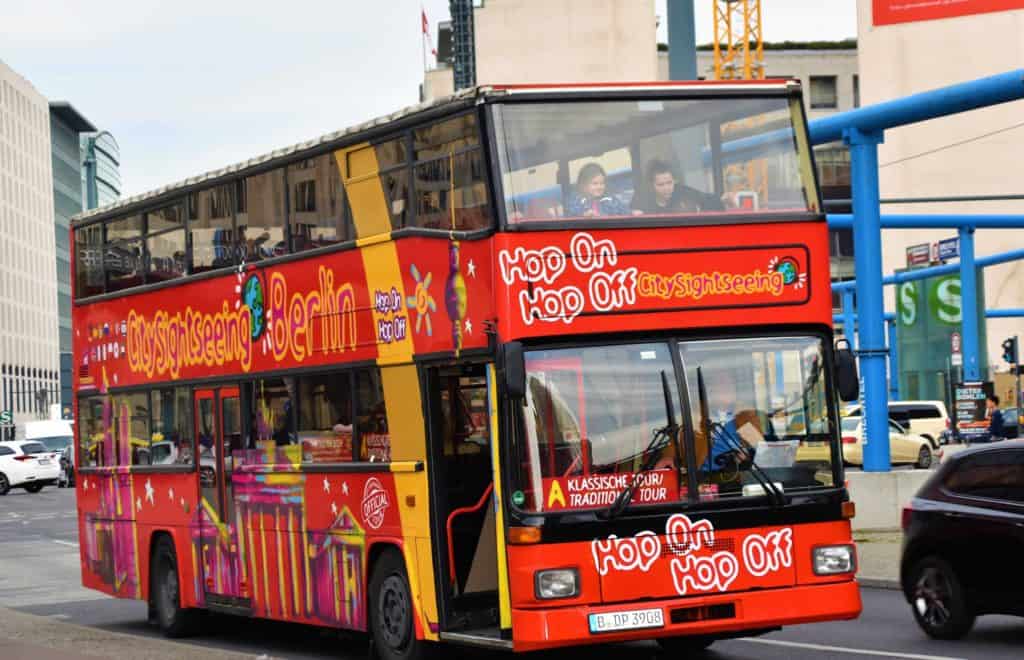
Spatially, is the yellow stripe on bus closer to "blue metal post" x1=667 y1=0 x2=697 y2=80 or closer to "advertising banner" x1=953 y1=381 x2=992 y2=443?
"blue metal post" x1=667 y1=0 x2=697 y2=80

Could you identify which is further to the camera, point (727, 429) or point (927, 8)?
point (927, 8)

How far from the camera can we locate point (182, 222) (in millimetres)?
17516

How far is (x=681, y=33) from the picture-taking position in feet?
88.4

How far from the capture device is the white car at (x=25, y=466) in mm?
60281

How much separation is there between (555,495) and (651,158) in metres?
2.31

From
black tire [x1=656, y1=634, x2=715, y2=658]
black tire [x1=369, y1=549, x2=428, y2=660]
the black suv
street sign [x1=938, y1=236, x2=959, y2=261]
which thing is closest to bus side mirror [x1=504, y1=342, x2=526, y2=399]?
black tire [x1=369, y1=549, x2=428, y2=660]

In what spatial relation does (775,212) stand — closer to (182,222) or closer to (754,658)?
(754,658)

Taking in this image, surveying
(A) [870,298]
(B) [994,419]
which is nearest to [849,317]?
(B) [994,419]

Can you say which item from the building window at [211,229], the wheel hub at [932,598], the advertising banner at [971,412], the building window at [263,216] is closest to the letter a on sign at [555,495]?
the wheel hub at [932,598]

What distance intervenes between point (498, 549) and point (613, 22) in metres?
94.4

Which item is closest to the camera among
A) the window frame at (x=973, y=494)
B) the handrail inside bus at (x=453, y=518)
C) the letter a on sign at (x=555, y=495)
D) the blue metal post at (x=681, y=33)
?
the letter a on sign at (x=555, y=495)

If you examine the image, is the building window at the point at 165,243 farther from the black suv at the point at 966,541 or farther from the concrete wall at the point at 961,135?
the concrete wall at the point at 961,135

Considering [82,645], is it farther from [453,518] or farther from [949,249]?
[949,249]

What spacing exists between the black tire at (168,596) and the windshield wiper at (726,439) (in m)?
7.54
